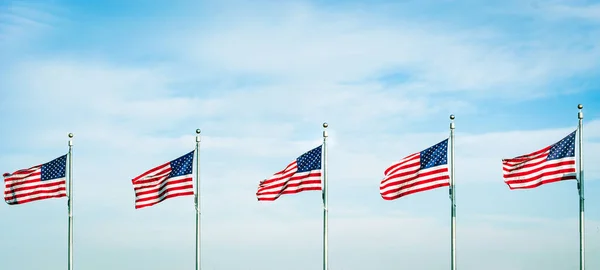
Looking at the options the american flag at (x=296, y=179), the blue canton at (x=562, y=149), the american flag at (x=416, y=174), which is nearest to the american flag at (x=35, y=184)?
the american flag at (x=296, y=179)

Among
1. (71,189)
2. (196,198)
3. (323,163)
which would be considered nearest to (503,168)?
(323,163)

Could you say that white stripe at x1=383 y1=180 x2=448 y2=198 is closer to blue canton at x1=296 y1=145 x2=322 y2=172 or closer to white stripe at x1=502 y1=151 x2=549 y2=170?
white stripe at x1=502 y1=151 x2=549 y2=170

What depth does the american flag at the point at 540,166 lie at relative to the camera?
54469 millimetres

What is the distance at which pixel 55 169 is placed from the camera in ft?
202

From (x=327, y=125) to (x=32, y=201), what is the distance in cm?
1679

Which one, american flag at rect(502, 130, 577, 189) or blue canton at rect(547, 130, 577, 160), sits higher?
blue canton at rect(547, 130, 577, 160)

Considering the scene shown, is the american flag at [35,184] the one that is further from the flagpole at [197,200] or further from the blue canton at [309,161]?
the blue canton at [309,161]

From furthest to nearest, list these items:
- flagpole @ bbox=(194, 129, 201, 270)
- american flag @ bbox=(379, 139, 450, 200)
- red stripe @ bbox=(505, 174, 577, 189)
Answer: flagpole @ bbox=(194, 129, 201, 270) → american flag @ bbox=(379, 139, 450, 200) → red stripe @ bbox=(505, 174, 577, 189)

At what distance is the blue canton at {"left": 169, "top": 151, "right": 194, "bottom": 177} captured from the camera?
194 ft

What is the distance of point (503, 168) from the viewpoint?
54.8 m

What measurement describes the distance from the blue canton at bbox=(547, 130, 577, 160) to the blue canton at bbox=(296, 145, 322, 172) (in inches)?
476

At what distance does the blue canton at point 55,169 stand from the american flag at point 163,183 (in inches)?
206

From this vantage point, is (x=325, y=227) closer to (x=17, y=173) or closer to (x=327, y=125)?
(x=327, y=125)

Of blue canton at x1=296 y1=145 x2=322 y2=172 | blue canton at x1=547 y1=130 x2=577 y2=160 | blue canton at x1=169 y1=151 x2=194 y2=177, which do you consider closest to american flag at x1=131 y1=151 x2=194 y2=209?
blue canton at x1=169 y1=151 x2=194 y2=177
